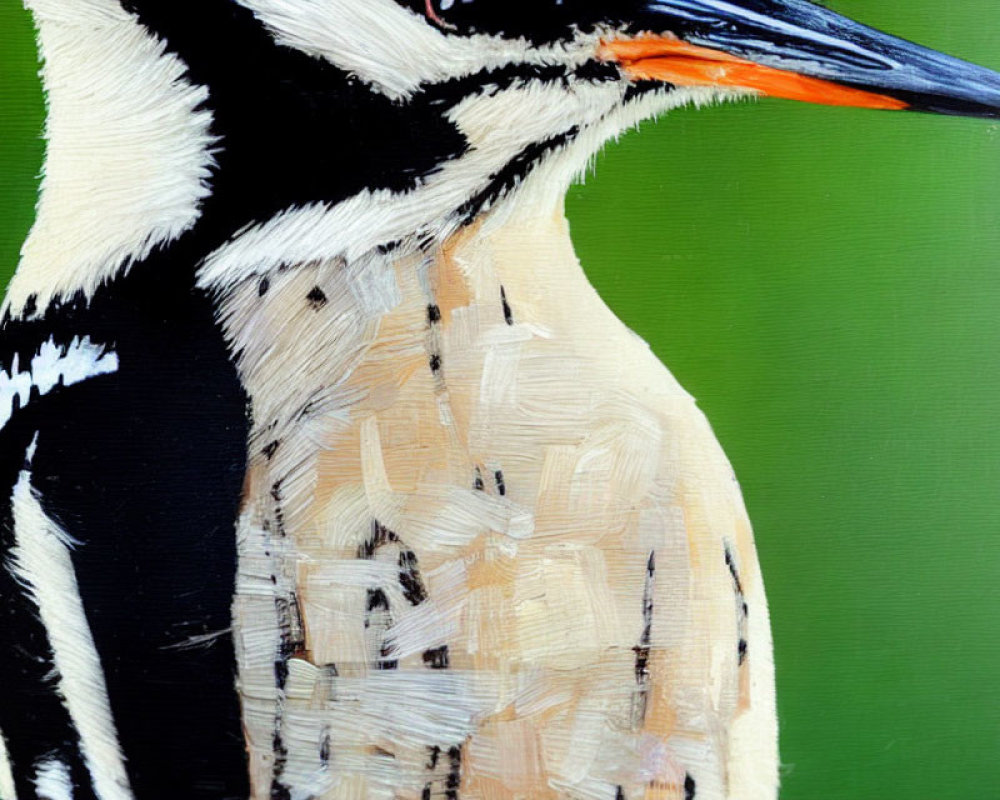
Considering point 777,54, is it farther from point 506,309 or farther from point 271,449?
point 271,449

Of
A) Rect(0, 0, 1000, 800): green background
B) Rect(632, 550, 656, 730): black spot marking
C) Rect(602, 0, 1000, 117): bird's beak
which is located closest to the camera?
Rect(602, 0, 1000, 117): bird's beak

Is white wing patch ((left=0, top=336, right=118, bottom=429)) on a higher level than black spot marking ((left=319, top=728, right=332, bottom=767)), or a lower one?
→ higher

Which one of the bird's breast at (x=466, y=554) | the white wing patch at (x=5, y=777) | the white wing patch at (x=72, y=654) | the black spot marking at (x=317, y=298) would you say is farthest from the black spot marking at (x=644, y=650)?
the white wing patch at (x=5, y=777)

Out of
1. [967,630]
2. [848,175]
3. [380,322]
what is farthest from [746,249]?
[967,630]

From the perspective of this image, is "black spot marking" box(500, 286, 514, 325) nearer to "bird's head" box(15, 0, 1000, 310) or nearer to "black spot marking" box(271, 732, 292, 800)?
"bird's head" box(15, 0, 1000, 310)

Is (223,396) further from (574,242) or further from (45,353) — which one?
(574,242)

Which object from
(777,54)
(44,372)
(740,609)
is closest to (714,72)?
(777,54)

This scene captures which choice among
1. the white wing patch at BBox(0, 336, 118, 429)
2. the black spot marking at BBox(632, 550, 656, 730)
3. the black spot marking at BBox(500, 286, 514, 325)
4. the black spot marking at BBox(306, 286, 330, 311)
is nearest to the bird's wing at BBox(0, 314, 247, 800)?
the white wing patch at BBox(0, 336, 118, 429)

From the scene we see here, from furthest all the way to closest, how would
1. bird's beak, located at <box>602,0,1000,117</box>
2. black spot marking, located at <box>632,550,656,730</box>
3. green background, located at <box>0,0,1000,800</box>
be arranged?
green background, located at <box>0,0,1000,800</box> < black spot marking, located at <box>632,550,656,730</box> < bird's beak, located at <box>602,0,1000,117</box>
